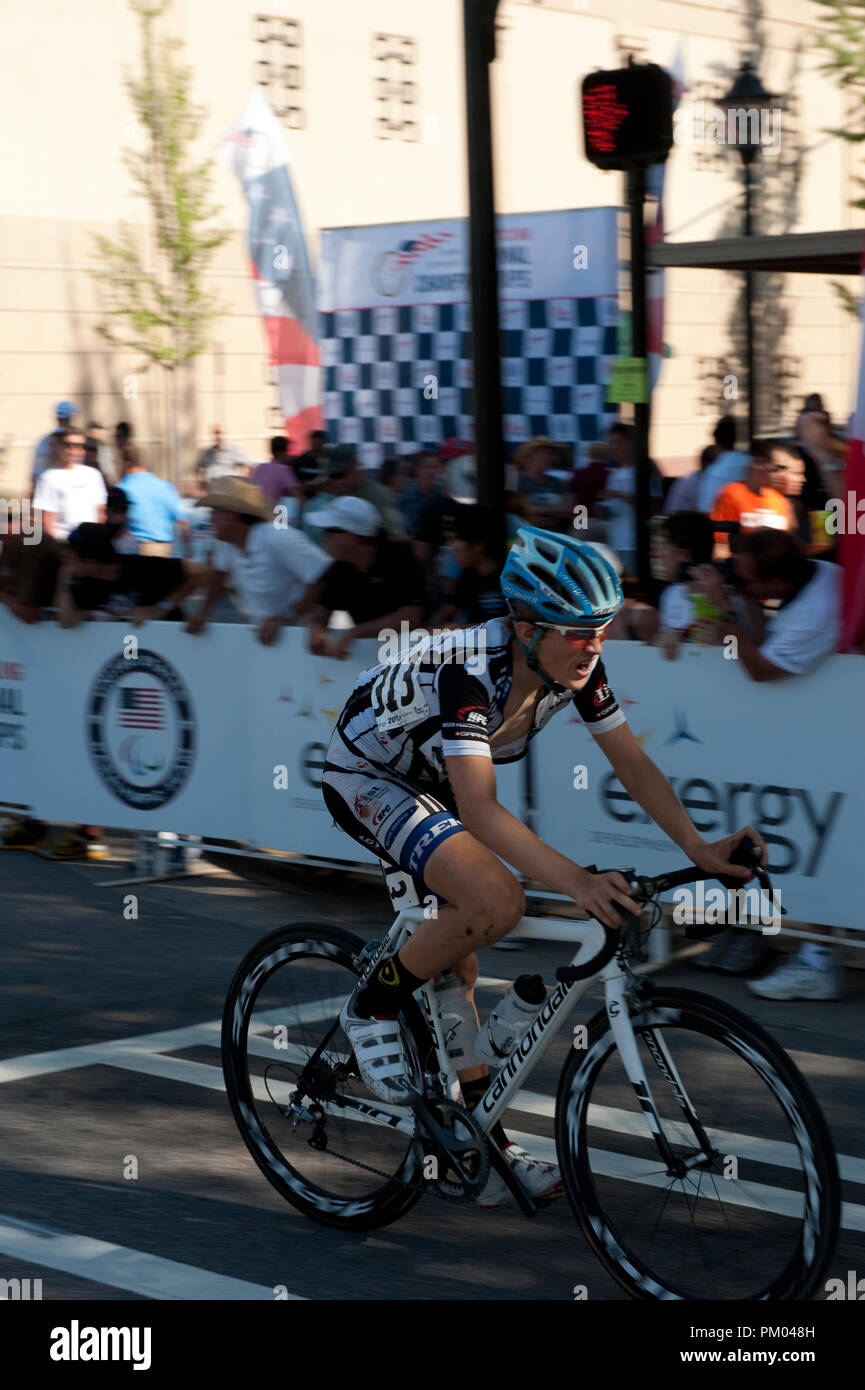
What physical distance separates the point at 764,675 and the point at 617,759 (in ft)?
9.73

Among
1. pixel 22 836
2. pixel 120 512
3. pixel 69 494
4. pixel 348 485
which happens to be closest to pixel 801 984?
pixel 22 836

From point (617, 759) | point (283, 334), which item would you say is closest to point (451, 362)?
point (283, 334)

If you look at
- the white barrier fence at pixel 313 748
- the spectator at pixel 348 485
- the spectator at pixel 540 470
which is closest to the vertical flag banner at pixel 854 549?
the white barrier fence at pixel 313 748

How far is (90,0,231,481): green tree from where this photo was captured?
2867cm

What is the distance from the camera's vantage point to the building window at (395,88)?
32406 millimetres

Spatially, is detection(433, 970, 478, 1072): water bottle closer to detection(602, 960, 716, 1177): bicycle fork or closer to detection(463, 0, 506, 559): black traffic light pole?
detection(602, 960, 716, 1177): bicycle fork

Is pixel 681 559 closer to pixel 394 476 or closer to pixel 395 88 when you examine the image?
pixel 394 476

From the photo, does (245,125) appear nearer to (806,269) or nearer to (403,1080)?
(806,269)

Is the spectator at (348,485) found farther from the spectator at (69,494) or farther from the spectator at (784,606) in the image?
the spectator at (784,606)

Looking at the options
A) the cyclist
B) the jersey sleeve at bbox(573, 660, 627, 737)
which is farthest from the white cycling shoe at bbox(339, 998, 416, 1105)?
the jersey sleeve at bbox(573, 660, 627, 737)

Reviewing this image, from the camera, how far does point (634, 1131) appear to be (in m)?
4.12

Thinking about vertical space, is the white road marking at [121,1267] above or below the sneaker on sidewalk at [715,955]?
above

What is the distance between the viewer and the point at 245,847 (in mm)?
9086

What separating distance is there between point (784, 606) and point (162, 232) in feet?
76.8
